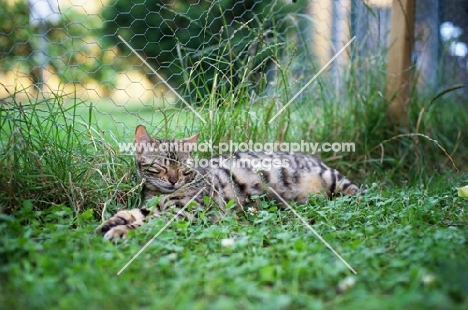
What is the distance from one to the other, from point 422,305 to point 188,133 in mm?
2031

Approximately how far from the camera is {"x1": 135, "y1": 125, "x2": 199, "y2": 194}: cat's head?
2727mm

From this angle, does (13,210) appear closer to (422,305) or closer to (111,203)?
(111,203)

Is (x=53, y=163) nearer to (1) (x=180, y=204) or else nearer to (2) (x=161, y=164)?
(2) (x=161, y=164)

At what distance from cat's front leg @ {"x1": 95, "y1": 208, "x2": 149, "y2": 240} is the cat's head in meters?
0.24

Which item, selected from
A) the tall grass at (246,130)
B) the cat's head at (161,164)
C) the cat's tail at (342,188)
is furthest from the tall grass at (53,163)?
the cat's tail at (342,188)

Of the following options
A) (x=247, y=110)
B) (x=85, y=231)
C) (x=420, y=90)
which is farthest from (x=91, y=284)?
(x=420, y=90)

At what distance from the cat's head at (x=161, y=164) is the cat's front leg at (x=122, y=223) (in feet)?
0.78

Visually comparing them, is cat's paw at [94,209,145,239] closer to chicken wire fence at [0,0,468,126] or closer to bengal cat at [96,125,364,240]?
bengal cat at [96,125,364,240]

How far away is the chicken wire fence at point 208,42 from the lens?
3.44 m

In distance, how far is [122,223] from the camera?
2.38 meters

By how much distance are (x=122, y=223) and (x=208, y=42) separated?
60.2 inches

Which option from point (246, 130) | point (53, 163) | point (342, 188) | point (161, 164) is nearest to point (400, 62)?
point (342, 188)

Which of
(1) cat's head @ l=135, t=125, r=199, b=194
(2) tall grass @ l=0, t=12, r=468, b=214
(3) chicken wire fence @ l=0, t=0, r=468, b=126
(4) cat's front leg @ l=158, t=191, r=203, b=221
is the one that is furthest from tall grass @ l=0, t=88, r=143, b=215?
(3) chicken wire fence @ l=0, t=0, r=468, b=126

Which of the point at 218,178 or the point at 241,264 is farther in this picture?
the point at 218,178
